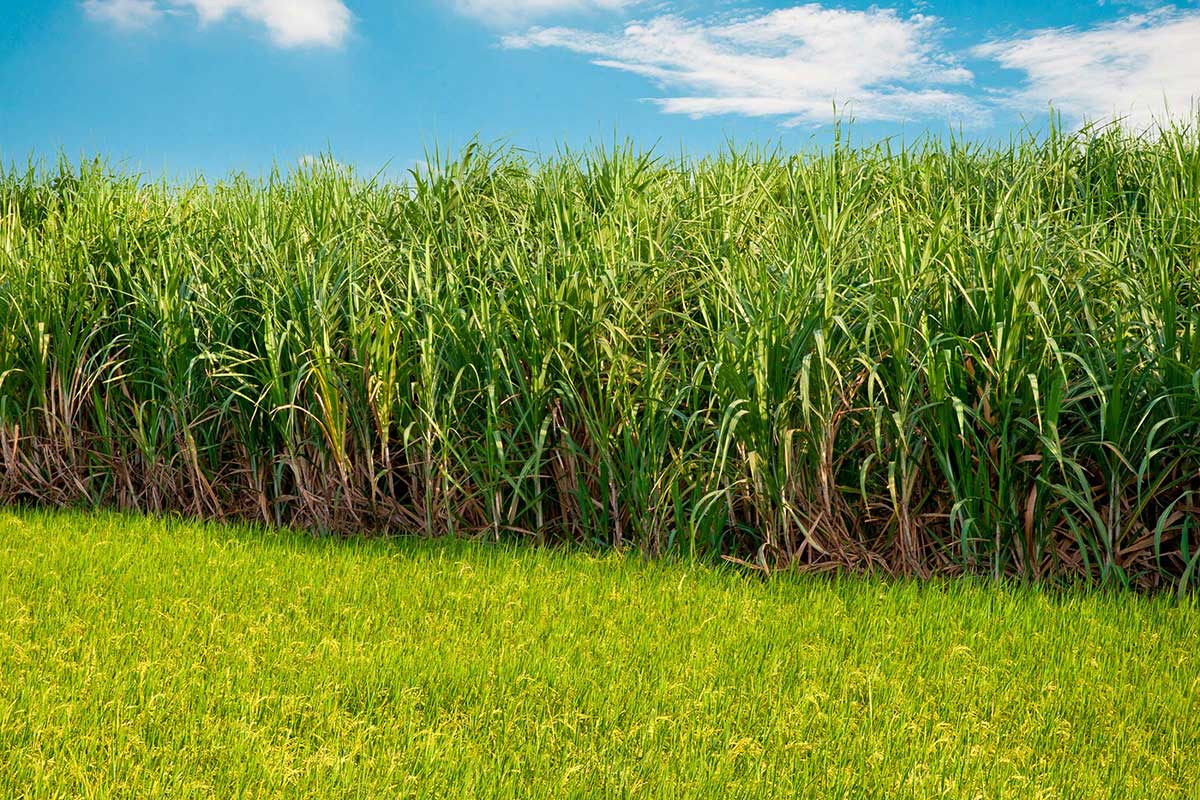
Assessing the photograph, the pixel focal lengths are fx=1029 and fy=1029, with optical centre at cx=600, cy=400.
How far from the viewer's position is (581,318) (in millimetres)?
4184

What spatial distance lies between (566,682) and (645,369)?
1660 mm

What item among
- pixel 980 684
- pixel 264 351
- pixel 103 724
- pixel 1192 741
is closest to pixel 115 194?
pixel 264 351

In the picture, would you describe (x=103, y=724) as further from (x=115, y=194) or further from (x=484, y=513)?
(x=115, y=194)

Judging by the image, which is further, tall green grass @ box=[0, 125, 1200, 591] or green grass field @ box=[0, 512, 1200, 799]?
tall green grass @ box=[0, 125, 1200, 591]

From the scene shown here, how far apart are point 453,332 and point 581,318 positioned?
54cm

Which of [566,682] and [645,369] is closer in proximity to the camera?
[566,682]

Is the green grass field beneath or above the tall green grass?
beneath

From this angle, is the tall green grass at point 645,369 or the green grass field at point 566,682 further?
the tall green grass at point 645,369

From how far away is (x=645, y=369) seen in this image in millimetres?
4125

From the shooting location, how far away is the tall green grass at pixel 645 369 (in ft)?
12.3

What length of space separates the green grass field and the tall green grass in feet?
1.15

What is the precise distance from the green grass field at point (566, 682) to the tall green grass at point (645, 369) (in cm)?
35

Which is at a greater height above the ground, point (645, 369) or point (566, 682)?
point (645, 369)

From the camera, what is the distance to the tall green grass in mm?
3742
